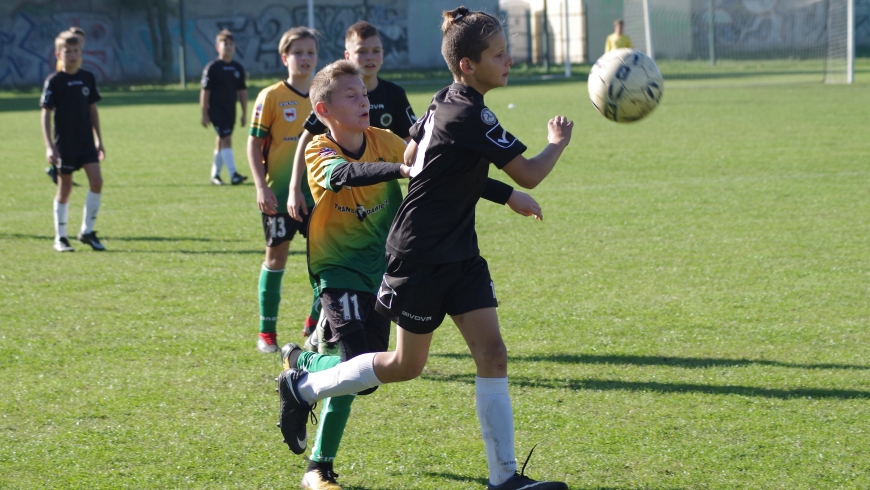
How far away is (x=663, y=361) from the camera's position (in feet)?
18.2

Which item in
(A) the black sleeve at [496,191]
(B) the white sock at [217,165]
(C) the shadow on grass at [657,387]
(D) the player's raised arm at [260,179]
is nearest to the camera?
(A) the black sleeve at [496,191]

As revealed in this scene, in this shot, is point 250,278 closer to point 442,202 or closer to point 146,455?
point 146,455

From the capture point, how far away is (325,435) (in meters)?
3.99

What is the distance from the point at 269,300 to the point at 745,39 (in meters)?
32.7

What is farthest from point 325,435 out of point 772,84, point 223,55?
point 772,84

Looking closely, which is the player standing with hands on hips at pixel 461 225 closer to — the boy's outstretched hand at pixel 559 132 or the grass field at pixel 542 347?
the boy's outstretched hand at pixel 559 132

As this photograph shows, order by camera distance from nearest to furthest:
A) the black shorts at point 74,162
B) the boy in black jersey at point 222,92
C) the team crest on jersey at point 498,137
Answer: the team crest on jersey at point 498,137, the black shorts at point 74,162, the boy in black jersey at point 222,92

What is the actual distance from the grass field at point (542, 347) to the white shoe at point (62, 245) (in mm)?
140

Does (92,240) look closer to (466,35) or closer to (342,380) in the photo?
(342,380)

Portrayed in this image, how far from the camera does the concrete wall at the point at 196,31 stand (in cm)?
3709

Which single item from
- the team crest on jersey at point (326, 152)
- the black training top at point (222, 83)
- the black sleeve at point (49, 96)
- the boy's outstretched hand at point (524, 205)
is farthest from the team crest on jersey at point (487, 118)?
the black training top at point (222, 83)

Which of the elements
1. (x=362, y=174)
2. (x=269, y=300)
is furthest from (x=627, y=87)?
(x=269, y=300)

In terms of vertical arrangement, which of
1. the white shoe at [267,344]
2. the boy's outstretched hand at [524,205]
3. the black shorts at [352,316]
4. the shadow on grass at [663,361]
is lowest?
the shadow on grass at [663,361]

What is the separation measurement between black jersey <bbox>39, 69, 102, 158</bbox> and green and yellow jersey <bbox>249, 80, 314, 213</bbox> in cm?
401
